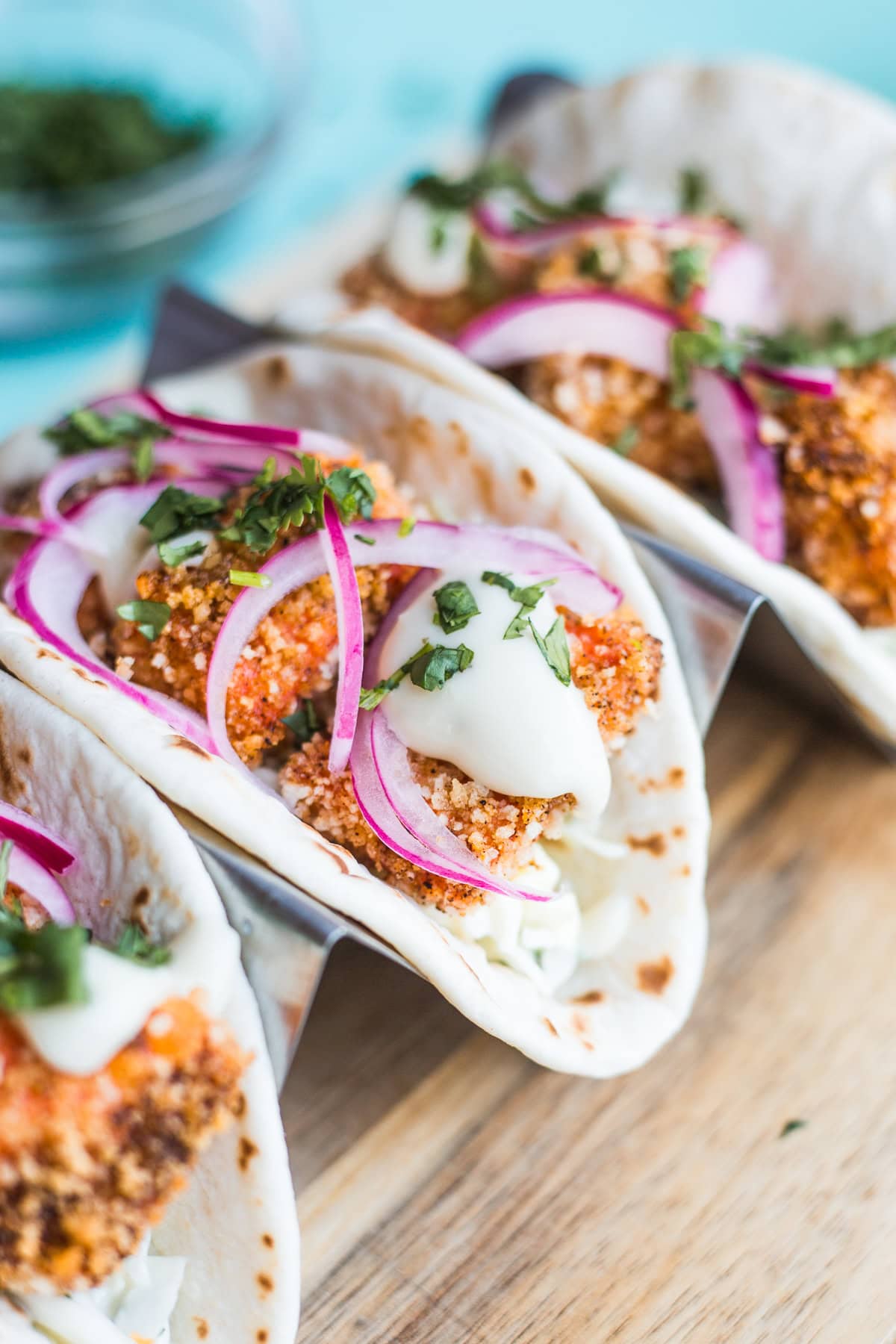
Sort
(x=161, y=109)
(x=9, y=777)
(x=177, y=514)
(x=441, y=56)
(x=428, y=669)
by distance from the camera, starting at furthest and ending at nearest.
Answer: (x=441, y=56) → (x=161, y=109) → (x=177, y=514) → (x=9, y=777) → (x=428, y=669)

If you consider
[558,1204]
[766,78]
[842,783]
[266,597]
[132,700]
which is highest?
[766,78]

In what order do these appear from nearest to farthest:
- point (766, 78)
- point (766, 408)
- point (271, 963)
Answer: point (271, 963) < point (766, 408) < point (766, 78)

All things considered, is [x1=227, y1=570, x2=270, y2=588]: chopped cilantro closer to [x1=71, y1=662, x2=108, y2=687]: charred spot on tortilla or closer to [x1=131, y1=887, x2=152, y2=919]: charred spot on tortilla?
[x1=71, y1=662, x2=108, y2=687]: charred spot on tortilla

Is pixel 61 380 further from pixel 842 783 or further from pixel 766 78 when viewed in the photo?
pixel 842 783

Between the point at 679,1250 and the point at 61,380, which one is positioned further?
the point at 61,380

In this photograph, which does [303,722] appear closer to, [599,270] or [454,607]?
[454,607]

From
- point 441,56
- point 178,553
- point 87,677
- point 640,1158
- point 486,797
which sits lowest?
point 640,1158

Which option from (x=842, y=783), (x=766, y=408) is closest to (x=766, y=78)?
(x=766, y=408)

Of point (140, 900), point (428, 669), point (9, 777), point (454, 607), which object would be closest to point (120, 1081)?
point (140, 900)
